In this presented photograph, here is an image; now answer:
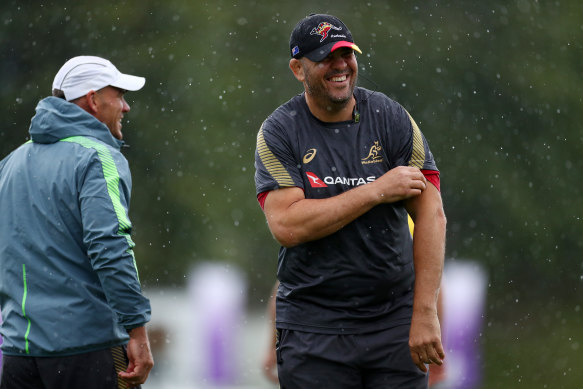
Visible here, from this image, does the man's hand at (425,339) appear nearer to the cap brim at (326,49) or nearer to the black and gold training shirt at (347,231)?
the black and gold training shirt at (347,231)

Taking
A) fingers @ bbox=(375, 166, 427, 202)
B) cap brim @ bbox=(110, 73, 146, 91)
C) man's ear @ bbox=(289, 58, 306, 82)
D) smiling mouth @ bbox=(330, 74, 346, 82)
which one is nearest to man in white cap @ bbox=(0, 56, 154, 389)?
cap brim @ bbox=(110, 73, 146, 91)

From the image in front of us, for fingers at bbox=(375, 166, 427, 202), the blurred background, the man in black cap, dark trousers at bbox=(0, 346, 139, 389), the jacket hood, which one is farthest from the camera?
the blurred background

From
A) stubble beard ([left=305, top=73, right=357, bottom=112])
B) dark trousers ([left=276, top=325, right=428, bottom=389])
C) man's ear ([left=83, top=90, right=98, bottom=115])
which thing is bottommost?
dark trousers ([left=276, top=325, right=428, bottom=389])

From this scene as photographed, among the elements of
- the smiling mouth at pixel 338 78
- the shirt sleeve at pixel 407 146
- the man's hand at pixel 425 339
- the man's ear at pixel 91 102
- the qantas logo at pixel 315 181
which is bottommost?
the man's hand at pixel 425 339

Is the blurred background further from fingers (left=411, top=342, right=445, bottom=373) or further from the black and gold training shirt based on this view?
fingers (left=411, top=342, right=445, bottom=373)

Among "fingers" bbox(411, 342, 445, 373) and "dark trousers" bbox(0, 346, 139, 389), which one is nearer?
"fingers" bbox(411, 342, 445, 373)

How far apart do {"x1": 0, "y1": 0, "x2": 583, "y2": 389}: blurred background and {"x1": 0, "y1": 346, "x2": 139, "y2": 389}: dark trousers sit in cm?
752

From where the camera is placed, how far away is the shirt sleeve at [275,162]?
11.5ft

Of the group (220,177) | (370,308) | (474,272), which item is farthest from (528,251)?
(370,308)

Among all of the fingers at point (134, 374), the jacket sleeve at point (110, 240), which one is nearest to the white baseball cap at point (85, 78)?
the jacket sleeve at point (110, 240)

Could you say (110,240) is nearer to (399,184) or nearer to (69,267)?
(69,267)

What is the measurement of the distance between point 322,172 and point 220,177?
30.2ft

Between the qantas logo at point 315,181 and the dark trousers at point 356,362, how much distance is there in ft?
1.88

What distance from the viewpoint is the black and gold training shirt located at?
3492 mm
